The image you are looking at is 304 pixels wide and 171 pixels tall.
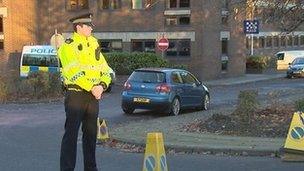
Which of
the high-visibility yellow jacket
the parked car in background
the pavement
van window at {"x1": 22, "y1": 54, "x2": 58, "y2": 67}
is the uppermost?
the high-visibility yellow jacket

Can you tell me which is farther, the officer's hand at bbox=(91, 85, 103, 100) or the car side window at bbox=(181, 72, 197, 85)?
the car side window at bbox=(181, 72, 197, 85)

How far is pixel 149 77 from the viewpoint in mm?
19891

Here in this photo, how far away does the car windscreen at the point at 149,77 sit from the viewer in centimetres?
1975

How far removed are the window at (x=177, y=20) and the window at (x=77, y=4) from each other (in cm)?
613

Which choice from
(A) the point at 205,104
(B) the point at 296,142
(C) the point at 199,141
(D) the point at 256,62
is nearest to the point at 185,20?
(D) the point at 256,62

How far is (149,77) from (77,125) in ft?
41.9

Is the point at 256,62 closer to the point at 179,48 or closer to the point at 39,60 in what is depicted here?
the point at 179,48

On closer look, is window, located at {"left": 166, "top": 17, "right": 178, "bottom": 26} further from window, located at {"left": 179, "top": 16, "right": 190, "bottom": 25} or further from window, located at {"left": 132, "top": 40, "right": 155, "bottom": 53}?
window, located at {"left": 132, "top": 40, "right": 155, "bottom": 53}

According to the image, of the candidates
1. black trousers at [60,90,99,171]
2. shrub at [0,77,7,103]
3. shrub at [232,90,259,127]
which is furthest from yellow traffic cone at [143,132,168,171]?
shrub at [0,77,7,103]

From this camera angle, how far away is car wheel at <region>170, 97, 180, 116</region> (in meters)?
19.7

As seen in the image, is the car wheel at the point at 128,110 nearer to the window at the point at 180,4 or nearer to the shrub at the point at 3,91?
the shrub at the point at 3,91

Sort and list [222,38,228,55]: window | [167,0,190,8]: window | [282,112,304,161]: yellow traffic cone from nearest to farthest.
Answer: [282,112,304,161]: yellow traffic cone < [167,0,190,8]: window < [222,38,228,55]: window

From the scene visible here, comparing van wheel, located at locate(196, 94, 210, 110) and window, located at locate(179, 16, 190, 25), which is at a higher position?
window, located at locate(179, 16, 190, 25)

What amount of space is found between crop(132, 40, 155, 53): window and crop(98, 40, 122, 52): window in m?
1.03
